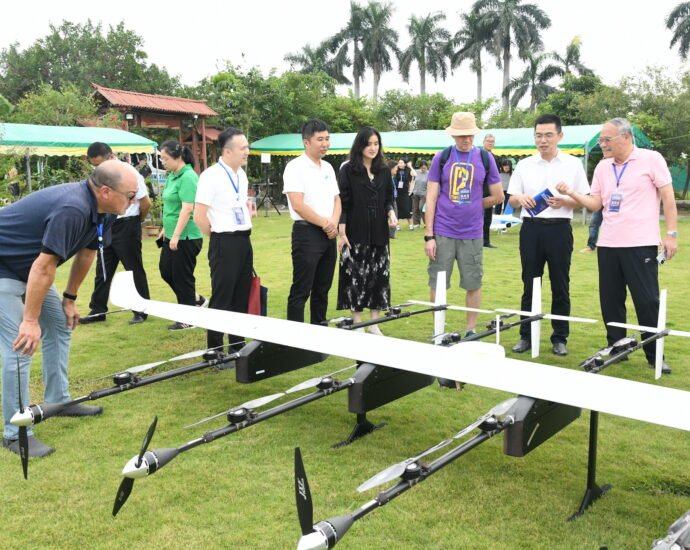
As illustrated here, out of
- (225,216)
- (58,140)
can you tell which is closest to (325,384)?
(225,216)

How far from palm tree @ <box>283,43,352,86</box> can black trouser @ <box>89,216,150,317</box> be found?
4871 centimetres

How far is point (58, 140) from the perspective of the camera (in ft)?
52.2

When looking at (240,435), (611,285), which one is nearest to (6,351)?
(240,435)

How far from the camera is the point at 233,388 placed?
4965 mm

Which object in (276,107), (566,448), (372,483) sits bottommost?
(566,448)

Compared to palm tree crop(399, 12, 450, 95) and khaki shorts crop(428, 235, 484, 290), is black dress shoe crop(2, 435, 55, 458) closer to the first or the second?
khaki shorts crop(428, 235, 484, 290)

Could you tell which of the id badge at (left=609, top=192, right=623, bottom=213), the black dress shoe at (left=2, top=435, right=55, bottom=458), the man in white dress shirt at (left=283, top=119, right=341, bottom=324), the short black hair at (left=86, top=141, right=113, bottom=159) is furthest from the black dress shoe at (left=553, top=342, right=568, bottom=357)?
the short black hair at (left=86, top=141, right=113, bottom=159)

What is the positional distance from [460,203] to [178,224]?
2.67m

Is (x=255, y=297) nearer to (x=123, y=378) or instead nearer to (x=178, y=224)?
(x=178, y=224)

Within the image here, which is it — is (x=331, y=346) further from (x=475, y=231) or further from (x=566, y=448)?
(x=475, y=231)

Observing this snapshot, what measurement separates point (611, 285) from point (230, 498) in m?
3.69

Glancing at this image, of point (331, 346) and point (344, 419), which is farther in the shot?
point (344, 419)

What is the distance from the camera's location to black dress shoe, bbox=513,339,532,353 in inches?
225

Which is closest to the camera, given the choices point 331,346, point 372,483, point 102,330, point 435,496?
point 372,483
